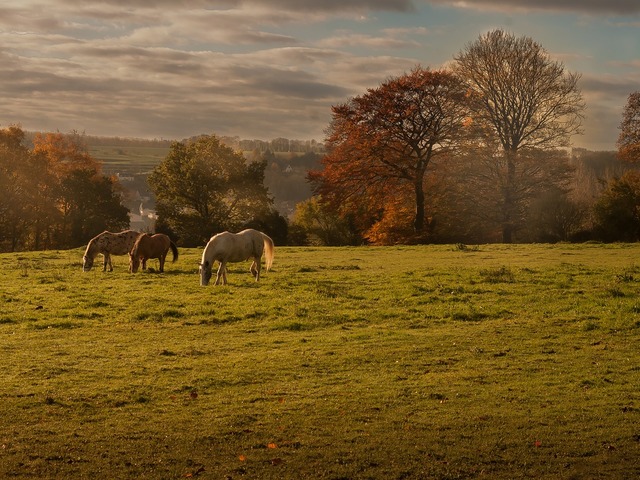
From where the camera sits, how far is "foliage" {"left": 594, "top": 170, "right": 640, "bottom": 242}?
175 ft

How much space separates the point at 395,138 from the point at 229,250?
2943cm

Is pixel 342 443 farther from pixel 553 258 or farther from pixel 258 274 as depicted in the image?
pixel 553 258

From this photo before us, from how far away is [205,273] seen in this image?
25.9 meters

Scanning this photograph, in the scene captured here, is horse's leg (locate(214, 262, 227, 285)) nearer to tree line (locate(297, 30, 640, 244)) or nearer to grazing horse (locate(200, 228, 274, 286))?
grazing horse (locate(200, 228, 274, 286))

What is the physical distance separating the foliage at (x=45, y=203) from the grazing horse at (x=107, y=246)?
3511 centimetres

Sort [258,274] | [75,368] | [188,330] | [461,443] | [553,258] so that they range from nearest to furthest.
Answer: [461,443] → [75,368] → [188,330] → [258,274] → [553,258]

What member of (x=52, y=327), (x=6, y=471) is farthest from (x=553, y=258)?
(x=6, y=471)

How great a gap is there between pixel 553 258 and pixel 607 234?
22.8m

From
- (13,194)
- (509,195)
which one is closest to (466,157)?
(509,195)

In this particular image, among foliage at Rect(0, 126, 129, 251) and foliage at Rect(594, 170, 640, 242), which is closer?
foliage at Rect(594, 170, 640, 242)

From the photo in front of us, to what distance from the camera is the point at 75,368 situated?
14125mm

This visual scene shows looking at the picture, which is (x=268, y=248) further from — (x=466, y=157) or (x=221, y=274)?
(x=466, y=157)

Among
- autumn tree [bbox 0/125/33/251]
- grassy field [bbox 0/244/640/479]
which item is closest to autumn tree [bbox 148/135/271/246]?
autumn tree [bbox 0/125/33/251]

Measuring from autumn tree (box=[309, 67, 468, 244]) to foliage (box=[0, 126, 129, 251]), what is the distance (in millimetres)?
23303
